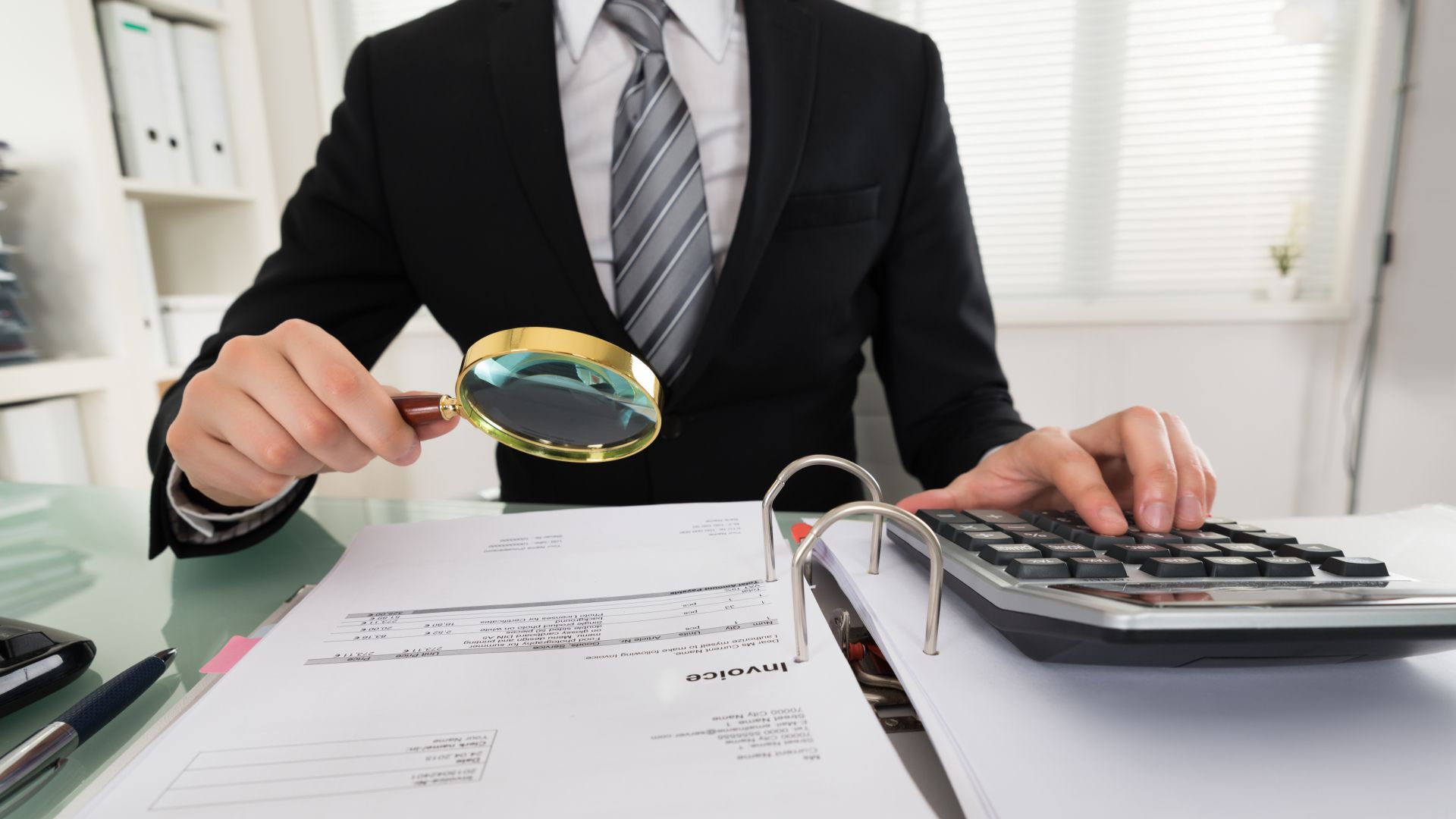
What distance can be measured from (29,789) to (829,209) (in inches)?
→ 35.5

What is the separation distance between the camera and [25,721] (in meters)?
0.36

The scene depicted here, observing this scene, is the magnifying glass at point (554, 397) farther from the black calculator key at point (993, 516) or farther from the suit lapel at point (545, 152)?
the suit lapel at point (545, 152)

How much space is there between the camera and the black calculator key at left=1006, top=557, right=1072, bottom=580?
34cm

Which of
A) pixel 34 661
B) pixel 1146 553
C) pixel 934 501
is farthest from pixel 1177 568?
pixel 34 661

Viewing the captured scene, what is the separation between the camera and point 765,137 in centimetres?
91

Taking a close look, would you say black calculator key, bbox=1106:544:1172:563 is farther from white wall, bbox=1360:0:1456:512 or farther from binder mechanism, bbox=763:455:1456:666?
white wall, bbox=1360:0:1456:512

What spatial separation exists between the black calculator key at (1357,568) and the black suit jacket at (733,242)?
0.49 metres

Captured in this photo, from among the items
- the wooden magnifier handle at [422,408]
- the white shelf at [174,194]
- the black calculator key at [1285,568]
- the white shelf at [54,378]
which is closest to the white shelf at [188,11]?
the white shelf at [174,194]

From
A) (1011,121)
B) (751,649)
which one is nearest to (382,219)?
(751,649)

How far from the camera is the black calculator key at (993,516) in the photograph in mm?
470

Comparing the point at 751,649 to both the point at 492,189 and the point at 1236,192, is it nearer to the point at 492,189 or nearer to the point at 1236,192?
the point at 492,189

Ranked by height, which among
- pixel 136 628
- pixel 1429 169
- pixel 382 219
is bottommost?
pixel 136 628

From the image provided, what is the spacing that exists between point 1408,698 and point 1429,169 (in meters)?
2.05

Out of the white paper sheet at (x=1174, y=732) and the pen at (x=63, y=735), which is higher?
the white paper sheet at (x=1174, y=732)
